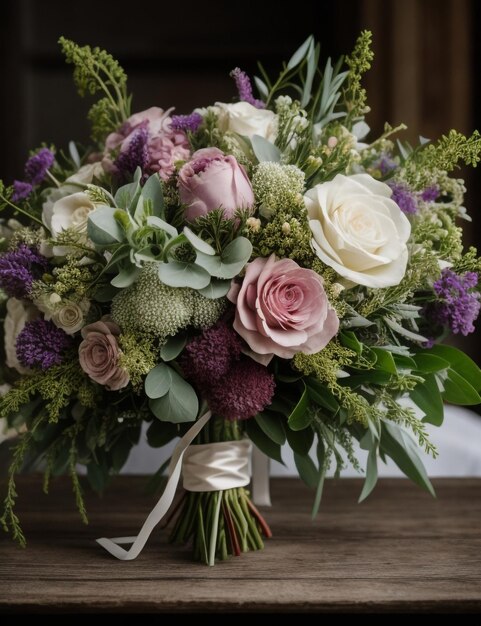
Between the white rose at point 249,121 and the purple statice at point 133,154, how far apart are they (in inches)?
3.8

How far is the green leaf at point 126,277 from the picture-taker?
2.33ft

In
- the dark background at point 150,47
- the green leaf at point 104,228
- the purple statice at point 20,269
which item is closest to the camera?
the green leaf at point 104,228

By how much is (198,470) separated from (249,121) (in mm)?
406

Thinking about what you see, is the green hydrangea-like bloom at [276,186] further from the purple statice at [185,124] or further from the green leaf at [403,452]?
the green leaf at [403,452]

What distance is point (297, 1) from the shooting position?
393cm

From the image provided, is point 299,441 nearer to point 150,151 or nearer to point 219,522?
point 219,522

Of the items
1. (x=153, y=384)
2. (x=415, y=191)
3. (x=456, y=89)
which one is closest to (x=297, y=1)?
(x=456, y=89)

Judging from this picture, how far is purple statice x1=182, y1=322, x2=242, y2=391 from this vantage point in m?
0.74

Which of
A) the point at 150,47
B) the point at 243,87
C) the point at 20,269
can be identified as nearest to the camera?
the point at 20,269

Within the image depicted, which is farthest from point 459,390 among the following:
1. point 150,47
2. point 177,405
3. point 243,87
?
point 150,47

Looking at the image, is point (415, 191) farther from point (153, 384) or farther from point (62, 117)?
point (62, 117)

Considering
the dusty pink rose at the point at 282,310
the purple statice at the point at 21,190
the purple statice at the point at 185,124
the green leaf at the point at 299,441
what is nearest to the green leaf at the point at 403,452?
the green leaf at the point at 299,441

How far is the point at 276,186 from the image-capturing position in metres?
0.77

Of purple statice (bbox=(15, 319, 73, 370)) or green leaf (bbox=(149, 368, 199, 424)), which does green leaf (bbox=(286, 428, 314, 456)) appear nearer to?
green leaf (bbox=(149, 368, 199, 424))
